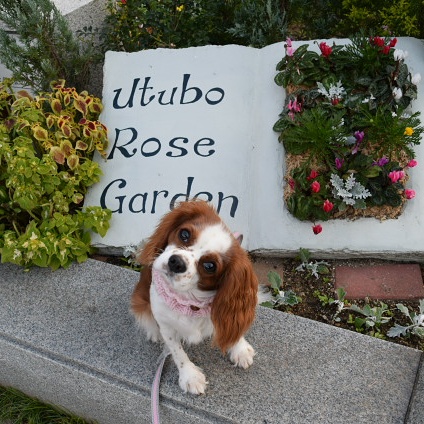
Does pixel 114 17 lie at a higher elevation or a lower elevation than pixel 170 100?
higher

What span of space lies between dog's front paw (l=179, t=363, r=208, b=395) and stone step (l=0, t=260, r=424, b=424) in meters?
0.03

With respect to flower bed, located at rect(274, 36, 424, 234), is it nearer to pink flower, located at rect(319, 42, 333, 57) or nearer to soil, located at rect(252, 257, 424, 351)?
pink flower, located at rect(319, 42, 333, 57)

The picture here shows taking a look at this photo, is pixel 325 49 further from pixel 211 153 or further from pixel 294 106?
pixel 211 153

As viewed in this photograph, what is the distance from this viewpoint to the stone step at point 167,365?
6.53ft

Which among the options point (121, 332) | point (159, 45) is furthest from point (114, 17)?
point (121, 332)

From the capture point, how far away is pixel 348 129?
2.71m

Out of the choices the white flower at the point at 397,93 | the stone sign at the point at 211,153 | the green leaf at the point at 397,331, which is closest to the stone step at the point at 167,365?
the green leaf at the point at 397,331

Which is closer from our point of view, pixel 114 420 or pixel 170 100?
pixel 114 420

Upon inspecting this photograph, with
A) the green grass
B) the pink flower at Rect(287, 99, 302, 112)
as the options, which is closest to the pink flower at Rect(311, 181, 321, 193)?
the pink flower at Rect(287, 99, 302, 112)

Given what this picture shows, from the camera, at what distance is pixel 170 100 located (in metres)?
3.11

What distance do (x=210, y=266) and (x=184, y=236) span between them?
0.13m

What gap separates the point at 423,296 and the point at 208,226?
1.31 m

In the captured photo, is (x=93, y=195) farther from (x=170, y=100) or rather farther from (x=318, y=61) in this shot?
(x=318, y=61)

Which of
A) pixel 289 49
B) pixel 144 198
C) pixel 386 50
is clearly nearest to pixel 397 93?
pixel 386 50
